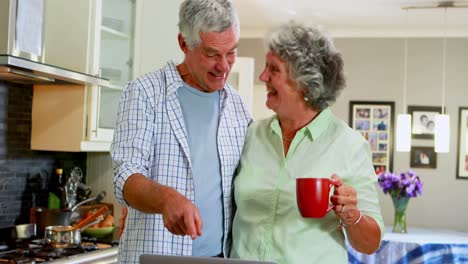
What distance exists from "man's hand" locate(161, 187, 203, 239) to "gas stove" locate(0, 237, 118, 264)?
1.54m

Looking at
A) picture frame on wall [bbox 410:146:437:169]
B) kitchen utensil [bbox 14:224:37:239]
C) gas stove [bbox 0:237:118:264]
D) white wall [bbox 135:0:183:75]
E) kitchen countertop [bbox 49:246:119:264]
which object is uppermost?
white wall [bbox 135:0:183:75]

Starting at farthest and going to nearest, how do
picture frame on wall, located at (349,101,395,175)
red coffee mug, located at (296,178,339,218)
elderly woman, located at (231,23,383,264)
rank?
picture frame on wall, located at (349,101,395,175)
elderly woman, located at (231,23,383,264)
red coffee mug, located at (296,178,339,218)

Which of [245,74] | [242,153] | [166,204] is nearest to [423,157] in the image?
[245,74]

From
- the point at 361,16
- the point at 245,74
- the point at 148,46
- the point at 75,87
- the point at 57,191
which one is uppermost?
the point at 361,16

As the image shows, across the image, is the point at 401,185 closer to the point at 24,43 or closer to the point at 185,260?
the point at 24,43

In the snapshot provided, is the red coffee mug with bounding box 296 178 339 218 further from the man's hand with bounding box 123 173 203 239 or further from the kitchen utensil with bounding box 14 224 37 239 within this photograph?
the kitchen utensil with bounding box 14 224 37 239

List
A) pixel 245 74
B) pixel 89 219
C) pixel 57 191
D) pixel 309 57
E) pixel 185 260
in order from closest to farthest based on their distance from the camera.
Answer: pixel 185 260 → pixel 309 57 → pixel 89 219 → pixel 57 191 → pixel 245 74

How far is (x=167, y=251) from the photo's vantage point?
1.64m

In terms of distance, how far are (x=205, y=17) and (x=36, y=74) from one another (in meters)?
1.60

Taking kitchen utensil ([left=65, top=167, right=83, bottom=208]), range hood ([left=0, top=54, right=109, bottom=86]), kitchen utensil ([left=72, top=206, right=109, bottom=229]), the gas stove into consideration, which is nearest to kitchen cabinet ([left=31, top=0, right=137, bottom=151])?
range hood ([left=0, top=54, right=109, bottom=86])

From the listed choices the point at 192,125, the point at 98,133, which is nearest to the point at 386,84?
the point at 98,133

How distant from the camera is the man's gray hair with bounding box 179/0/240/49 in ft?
5.41

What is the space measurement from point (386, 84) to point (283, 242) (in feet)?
20.5

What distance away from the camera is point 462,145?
23.9 feet
